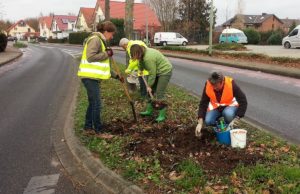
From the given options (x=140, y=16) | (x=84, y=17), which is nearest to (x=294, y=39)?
(x=140, y=16)

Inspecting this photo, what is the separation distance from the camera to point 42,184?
17.1 feet

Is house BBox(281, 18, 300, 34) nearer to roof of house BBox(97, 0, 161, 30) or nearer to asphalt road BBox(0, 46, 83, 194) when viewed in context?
roof of house BBox(97, 0, 161, 30)

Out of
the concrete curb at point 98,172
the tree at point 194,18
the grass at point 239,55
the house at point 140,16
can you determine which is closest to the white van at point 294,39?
the grass at point 239,55

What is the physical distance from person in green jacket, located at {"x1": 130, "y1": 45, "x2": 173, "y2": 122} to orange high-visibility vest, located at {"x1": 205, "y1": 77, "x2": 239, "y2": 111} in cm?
140

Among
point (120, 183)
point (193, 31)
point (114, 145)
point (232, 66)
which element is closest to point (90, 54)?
point (114, 145)

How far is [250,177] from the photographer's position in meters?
4.67

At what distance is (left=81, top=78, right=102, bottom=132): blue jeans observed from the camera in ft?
22.0

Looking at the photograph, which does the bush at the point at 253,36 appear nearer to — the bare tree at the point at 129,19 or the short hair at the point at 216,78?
the bare tree at the point at 129,19

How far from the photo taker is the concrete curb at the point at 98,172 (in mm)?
4781

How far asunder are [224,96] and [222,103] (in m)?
0.14

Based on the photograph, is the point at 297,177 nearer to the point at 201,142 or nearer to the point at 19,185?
the point at 201,142

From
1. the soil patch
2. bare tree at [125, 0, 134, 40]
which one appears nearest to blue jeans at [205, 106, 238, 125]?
the soil patch

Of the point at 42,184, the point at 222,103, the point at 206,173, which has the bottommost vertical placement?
the point at 42,184

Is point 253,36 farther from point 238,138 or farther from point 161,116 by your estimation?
point 238,138
